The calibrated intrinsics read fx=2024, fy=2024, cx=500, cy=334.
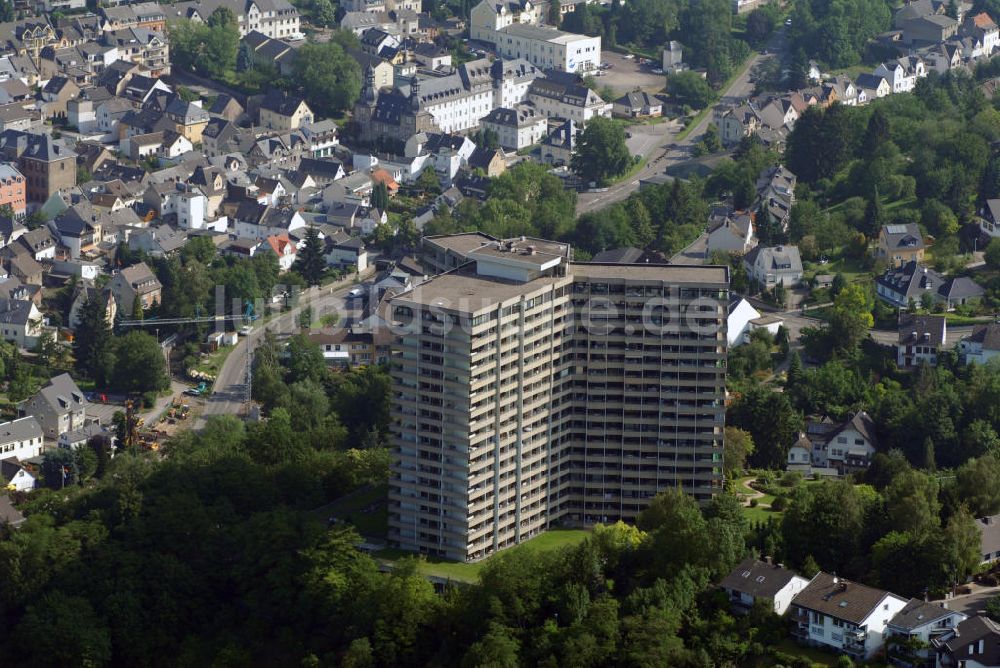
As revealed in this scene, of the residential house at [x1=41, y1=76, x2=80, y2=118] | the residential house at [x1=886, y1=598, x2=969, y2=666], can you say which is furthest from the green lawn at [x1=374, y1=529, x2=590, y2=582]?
the residential house at [x1=41, y1=76, x2=80, y2=118]

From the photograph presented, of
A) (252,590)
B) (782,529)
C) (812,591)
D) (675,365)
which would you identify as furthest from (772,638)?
(252,590)

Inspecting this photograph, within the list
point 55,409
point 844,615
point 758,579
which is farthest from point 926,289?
point 55,409

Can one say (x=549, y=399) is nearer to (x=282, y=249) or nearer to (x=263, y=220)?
(x=282, y=249)

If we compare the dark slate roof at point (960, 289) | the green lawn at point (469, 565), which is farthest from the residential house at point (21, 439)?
the dark slate roof at point (960, 289)

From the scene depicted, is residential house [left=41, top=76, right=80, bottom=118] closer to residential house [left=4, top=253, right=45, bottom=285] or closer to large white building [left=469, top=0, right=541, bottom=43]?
residential house [left=4, top=253, right=45, bottom=285]

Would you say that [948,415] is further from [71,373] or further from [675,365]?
[71,373]
